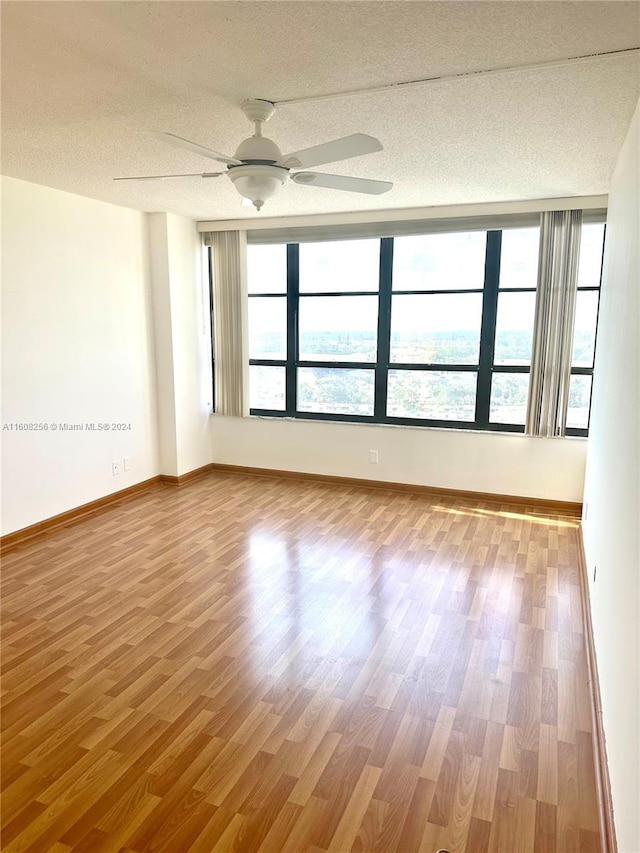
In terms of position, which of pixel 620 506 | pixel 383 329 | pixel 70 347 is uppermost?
pixel 383 329

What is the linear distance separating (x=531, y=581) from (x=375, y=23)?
10.3 ft

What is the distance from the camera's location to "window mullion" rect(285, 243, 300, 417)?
5586 millimetres

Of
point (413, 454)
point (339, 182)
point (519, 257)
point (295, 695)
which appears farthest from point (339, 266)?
point (295, 695)

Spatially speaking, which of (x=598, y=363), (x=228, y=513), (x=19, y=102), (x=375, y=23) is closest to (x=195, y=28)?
(x=375, y=23)

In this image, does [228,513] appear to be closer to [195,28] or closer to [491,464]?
[491,464]

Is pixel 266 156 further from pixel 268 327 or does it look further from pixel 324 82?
pixel 268 327

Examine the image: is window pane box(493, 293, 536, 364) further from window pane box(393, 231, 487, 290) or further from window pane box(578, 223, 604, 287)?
window pane box(578, 223, 604, 287)

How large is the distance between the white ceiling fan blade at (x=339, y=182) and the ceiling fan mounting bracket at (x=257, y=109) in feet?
0.97

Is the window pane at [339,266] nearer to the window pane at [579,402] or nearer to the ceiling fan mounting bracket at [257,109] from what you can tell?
the window pane at [579,402]

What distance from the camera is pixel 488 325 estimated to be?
4938 millimetres

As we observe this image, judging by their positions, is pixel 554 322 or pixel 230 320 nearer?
pixel 554 322

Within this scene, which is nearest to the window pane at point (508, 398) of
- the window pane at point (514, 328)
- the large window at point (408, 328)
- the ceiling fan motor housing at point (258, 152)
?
the large window at point (408, 328)

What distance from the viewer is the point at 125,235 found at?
4938 millimetres

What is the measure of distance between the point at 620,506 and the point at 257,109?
91.7 inches
